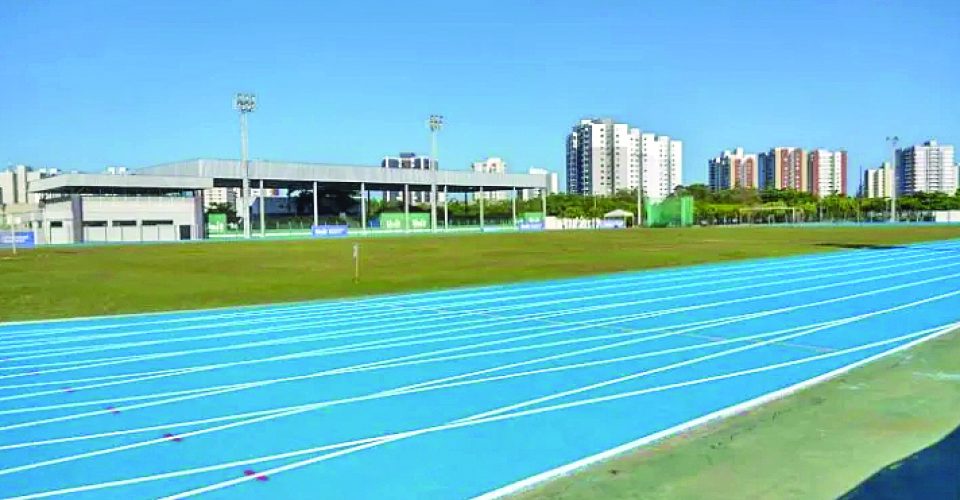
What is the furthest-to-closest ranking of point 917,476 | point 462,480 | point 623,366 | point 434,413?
point 623,366 < point 434,413 < point 462,480 < point 917,476

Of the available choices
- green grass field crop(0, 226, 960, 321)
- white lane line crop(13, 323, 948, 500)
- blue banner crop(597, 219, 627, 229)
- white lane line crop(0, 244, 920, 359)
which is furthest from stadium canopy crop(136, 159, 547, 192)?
white lane line crop(13, 323, 948, 500)

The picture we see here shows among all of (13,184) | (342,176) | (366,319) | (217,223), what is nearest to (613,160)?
(342,176)

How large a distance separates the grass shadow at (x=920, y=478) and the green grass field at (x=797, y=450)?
0.02 meters

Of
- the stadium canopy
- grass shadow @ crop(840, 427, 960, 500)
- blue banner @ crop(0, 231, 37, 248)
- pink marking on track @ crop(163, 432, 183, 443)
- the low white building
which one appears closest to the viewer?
grass shadow @ crop(840, 427, 960, 500)

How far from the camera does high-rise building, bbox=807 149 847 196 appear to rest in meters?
161

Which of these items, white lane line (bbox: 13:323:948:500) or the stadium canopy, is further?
the stadium canopy

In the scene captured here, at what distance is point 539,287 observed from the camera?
19969mm

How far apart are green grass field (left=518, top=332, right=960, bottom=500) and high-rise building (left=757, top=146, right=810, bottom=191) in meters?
163

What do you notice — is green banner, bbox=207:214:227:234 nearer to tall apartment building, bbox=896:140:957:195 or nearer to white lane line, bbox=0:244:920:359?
white lane line, bbox=0:244:920:359

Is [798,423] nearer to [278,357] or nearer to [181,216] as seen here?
[278,357]

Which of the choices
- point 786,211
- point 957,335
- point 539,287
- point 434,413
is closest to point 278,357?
point 434,413

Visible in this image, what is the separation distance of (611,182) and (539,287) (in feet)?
429

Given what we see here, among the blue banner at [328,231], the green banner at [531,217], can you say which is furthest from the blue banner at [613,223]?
the blue banner at [328,231]

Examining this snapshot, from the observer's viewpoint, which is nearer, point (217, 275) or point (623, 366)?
point (623, 366)
